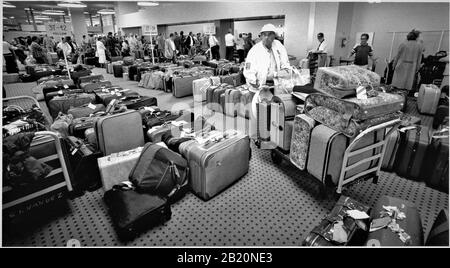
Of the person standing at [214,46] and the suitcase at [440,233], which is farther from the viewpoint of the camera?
the person standing at [214,46]

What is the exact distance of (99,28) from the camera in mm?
26094

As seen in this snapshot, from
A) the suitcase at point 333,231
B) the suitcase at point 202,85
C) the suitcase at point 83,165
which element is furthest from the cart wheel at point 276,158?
the suitcase at point 202,85

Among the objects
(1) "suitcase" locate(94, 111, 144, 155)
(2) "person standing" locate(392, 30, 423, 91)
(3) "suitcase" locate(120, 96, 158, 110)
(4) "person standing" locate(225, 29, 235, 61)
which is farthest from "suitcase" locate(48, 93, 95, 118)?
(4) "person standing" locate(225, 29, 235, 61)

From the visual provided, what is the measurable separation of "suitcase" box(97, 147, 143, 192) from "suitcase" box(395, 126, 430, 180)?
2.64 m

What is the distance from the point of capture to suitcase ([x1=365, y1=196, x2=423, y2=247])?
139 centimetres

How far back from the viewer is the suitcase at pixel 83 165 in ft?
7.50

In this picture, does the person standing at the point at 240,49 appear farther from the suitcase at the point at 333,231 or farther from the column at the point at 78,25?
the column at the point at 78,25

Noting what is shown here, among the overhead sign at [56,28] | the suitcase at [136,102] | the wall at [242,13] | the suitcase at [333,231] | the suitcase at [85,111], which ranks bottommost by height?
the suitcase at [333,231]

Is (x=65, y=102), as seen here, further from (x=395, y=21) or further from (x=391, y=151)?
(x=395, y=21)

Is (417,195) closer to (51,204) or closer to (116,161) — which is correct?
(116,161)

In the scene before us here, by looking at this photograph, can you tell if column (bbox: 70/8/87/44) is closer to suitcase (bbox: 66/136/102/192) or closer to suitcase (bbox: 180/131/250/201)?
suitcase (bbox: 66/136/102/192)

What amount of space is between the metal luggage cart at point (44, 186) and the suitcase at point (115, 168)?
26 centimetres

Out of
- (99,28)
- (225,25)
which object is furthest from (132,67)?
(99,28)
